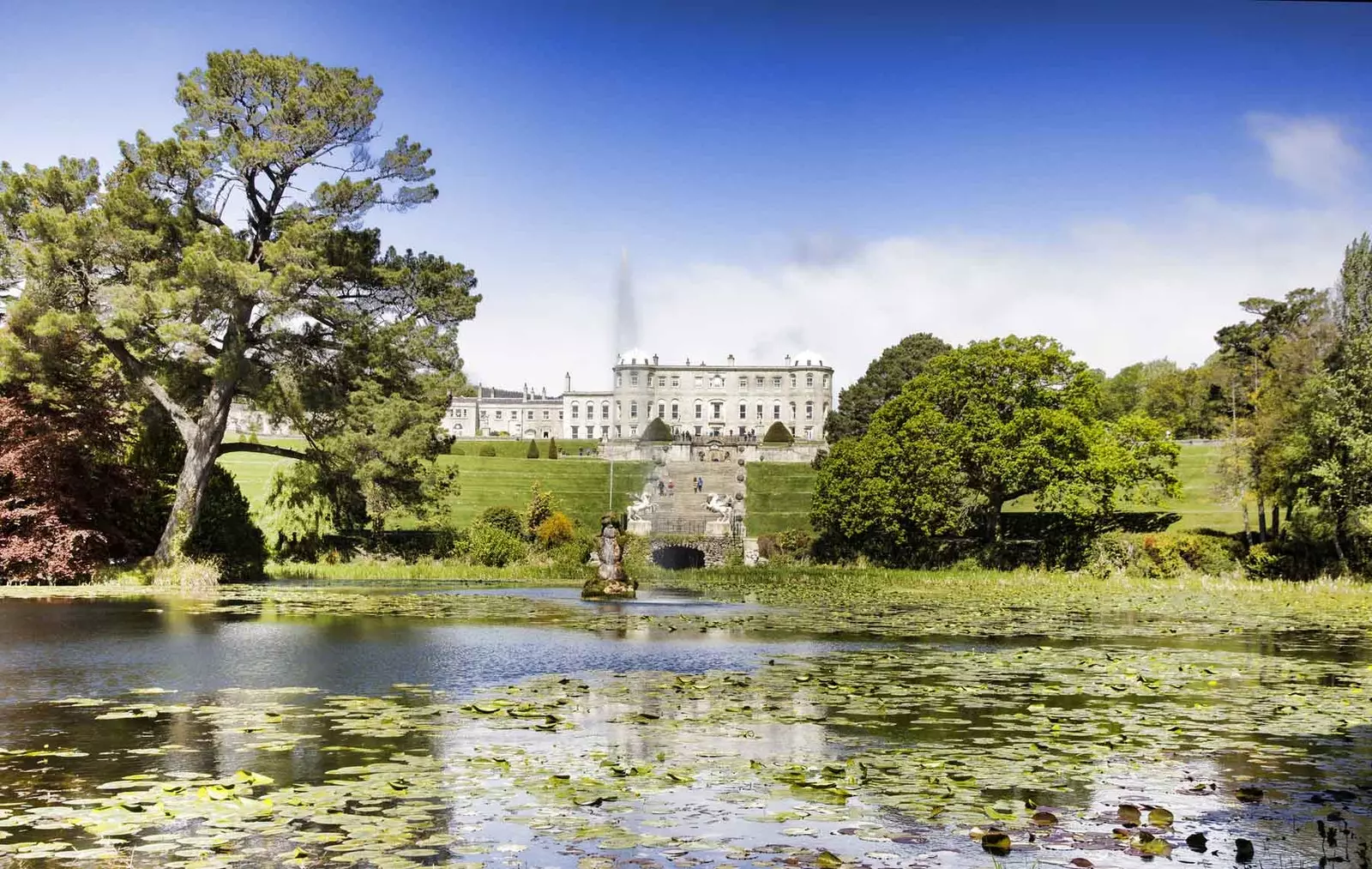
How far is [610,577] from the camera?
2808 cm

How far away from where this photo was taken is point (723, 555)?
5009cm

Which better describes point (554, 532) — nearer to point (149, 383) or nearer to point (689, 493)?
point (149, 383)

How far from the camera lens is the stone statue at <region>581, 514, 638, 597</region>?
2791 centimetres

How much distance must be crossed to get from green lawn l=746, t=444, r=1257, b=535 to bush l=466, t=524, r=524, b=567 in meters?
20.3

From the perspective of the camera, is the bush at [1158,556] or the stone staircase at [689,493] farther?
the stone staircase at [689,493]

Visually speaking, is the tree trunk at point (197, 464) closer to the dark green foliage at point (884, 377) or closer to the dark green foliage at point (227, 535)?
the dark green foliage at point (227, 535)

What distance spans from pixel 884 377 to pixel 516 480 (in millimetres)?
33003

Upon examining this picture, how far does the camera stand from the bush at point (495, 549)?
39.0 meters

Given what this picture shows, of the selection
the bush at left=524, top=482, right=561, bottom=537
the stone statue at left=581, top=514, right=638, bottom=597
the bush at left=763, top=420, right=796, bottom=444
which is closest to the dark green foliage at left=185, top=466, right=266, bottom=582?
the stone statue at left=581, top=514, right=638, bottom=597

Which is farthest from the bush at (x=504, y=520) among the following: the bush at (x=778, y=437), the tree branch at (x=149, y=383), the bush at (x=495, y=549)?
the bush at (x=778, y=437)

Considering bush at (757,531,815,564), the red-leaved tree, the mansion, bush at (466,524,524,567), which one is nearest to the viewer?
the red-leaved tree

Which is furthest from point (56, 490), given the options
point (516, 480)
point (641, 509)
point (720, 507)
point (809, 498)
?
point (809, 498)

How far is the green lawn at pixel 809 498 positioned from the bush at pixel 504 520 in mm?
16390

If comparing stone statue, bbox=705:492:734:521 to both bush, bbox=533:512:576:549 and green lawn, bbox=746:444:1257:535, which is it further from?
bush, bbox=533:512:576:549
